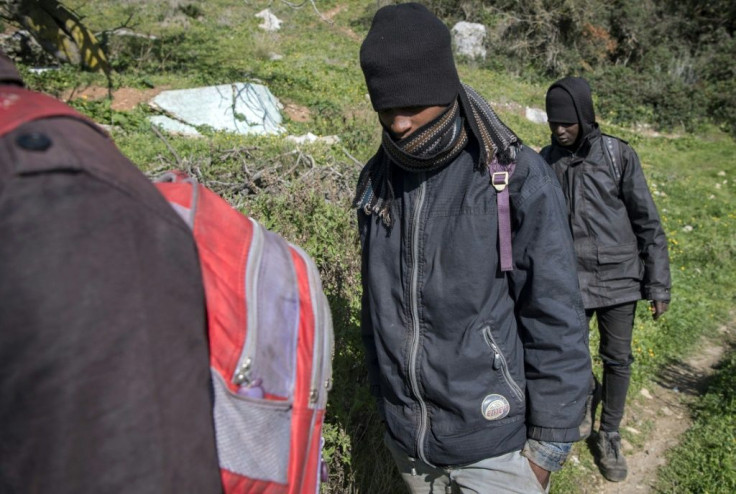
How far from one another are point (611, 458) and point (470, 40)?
53.0ft

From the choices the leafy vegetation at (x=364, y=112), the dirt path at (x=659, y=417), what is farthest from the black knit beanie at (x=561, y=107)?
the dirt path at (x=659, y=417)

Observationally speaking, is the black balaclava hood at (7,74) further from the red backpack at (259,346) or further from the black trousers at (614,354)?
the black trousers at (614,354)

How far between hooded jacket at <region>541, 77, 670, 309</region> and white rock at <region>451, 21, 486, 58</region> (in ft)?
49.9

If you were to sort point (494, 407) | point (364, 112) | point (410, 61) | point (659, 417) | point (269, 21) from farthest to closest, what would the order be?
1. point (269, 21)
2. point (364, 112)
3. point (659, 417)
4. point (494, 407)
5. point (410, 61)

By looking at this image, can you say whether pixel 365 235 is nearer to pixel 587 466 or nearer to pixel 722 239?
pixel 587 466

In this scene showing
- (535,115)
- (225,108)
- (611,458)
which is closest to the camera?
(611,458)

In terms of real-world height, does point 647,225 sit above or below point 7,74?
below

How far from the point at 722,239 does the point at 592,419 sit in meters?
4.87

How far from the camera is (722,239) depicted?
23.7 ft

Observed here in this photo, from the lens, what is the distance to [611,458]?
3.46 m

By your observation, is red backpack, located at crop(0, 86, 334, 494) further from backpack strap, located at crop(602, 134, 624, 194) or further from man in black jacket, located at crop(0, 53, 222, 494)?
backpack strap, located at crop(602, 134, 624, 194)

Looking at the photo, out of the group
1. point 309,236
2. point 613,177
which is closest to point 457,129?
point 613,177

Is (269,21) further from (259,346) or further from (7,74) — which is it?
(259,346)

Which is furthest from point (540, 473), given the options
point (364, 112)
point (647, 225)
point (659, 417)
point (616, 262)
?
point (364, 112)
